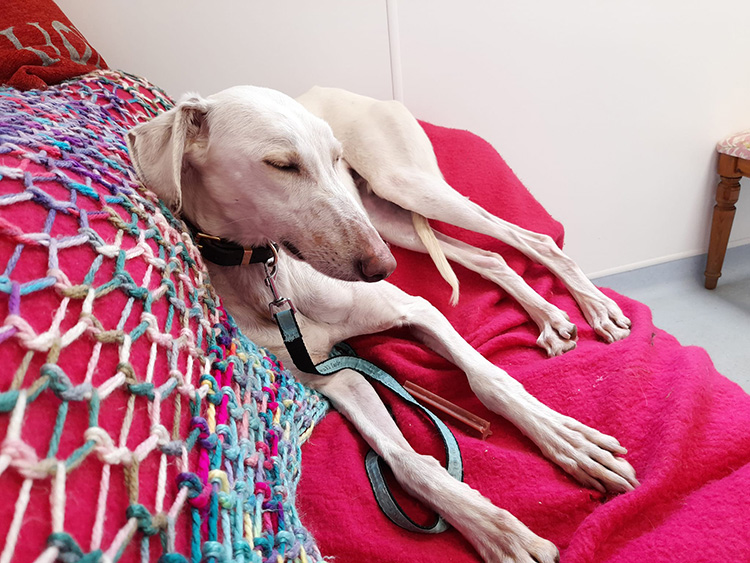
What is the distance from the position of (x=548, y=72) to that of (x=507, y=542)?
1906mm

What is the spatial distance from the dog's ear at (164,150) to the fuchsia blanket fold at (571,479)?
0.57 metres

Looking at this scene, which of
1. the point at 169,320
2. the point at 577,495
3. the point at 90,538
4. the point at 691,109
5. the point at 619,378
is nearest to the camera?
the point at 90,538

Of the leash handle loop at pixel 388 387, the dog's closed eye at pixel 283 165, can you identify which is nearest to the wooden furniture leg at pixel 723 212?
the leash handle loop at pixel 388 387

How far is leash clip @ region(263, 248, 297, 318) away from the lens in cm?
99

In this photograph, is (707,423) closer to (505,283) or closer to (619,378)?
(619,378)

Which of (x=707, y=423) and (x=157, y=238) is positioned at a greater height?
(x=157, y=238)

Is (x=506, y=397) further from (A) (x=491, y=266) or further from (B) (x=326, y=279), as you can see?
(A) (x=491, y=266)

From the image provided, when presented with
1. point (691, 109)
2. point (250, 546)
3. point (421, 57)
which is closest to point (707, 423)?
point (250, 546)

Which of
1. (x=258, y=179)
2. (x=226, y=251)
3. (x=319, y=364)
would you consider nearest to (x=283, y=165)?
(x=258, y=179)

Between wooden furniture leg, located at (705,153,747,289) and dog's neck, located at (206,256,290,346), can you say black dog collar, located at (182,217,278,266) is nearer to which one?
dog's neck, located at (206,256,290,346)

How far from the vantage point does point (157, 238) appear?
28.8 inches

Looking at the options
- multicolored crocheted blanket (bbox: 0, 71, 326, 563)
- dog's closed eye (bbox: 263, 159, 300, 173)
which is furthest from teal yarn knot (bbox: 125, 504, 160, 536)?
dog's closed eye (bbox: 263, 159, 300, 173)

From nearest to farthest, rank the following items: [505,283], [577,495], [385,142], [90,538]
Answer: [90,538] → [577,495] → [505,283] → [385,142]

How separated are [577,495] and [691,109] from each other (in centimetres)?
215
